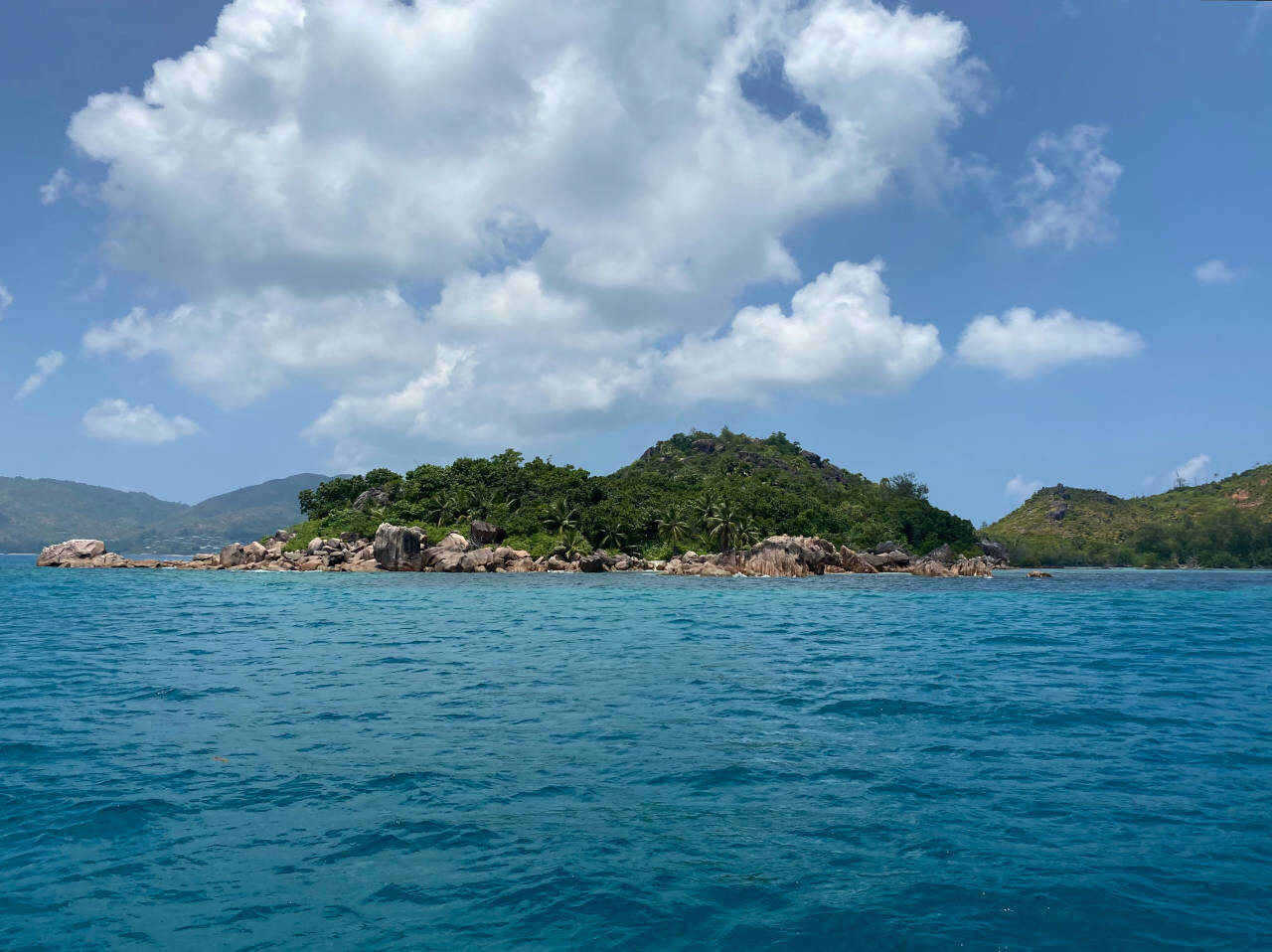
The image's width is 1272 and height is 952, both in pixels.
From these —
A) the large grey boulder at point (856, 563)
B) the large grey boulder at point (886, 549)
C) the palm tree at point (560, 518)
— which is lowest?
the large grey boulder at point (856, 563)

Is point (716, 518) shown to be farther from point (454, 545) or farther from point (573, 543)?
point (454, 545)

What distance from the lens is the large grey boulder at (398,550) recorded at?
88.7m

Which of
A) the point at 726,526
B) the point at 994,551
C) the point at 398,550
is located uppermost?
the point at 726,526

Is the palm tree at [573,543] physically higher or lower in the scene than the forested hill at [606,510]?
lower

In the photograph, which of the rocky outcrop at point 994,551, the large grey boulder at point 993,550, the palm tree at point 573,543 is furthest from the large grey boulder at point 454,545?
the large grey boulder at point 993,550

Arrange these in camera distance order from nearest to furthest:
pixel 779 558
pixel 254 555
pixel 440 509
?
pixel 779 558 → pixel 254 555 → pixel 440 509

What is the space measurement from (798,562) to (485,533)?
134ft

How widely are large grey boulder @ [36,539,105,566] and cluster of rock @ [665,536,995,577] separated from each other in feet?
250

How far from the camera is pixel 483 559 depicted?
88.9m

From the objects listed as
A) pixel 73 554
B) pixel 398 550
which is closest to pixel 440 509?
pixel 398 550

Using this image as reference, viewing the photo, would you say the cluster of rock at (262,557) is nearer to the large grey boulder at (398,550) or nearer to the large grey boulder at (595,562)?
the large grey boulder at (398,550)

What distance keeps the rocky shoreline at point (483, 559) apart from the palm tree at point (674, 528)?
4.73 meters

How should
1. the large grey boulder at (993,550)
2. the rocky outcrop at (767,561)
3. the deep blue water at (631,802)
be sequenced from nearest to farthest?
the deep blue water at (631,802) < the rocky outcrop at (767,561) < the large grey boulder at (993,550)

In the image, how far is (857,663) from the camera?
64.6ft
